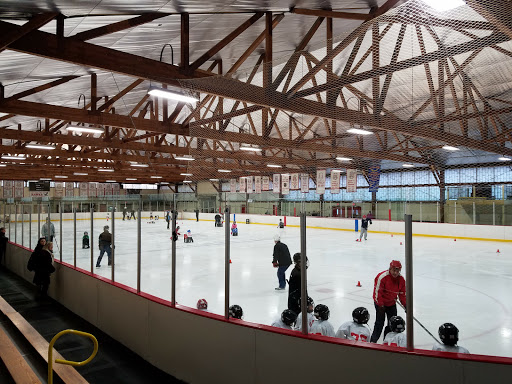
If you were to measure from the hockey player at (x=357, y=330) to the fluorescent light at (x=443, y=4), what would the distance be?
333 centimetres

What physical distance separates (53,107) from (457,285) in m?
11.7

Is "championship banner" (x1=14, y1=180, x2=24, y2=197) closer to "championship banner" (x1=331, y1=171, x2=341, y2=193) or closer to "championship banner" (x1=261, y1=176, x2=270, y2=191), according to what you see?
"championship banner" (x1=261, y1=176, x2=270, y2=191)

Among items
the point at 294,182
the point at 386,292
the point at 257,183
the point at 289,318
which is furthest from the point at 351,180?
the point at 257,183

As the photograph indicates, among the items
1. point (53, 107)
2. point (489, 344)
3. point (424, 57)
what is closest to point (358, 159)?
point (424, 57)

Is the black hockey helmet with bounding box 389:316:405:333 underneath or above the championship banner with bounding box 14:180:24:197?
underneath

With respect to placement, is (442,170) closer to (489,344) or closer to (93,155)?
(489,344)

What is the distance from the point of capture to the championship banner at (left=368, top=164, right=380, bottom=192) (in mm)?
6469

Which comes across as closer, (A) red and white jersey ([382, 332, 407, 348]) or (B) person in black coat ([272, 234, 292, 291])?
(A) red and white jersey ([382, 332, 407, 348])

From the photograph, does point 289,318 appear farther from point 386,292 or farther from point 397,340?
point 386,292

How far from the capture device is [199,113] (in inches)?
354

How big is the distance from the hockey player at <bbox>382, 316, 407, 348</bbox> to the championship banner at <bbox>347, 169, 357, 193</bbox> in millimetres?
2810

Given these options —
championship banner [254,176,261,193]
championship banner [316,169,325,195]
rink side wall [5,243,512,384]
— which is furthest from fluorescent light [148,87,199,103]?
championship banner [254,176,261,193]

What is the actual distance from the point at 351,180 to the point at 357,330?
3.26 metres

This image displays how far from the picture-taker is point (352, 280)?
32.5 feet
